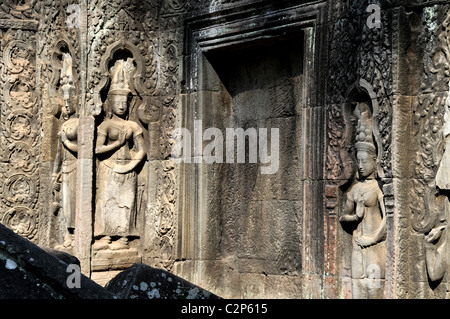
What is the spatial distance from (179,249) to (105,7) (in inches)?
112

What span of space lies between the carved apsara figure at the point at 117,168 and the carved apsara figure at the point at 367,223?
10.2 ft

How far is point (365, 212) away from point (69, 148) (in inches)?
160

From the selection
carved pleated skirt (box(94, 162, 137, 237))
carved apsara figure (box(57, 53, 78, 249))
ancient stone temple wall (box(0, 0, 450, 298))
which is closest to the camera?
ancient stone temple wall (box(0, 0, 450, 298))

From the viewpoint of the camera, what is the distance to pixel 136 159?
34.8ft

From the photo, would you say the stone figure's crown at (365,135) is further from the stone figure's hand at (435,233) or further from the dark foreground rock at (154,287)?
the dark foreground rock at (154,287)

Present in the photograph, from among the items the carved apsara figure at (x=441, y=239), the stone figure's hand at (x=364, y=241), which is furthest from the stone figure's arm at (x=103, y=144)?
the carved apsara figure at (x=441, y=239)

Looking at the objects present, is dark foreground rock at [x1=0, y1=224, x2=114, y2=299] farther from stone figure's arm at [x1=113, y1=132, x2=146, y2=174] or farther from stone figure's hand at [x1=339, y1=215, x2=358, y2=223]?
stone figure's arm at [x1=113, y1=132, x2=146, y2=174]

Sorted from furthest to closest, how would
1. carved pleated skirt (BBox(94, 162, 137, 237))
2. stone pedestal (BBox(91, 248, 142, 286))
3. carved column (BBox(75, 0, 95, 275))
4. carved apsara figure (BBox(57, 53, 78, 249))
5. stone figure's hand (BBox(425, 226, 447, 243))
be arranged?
carved apsara figure (BBox(57, 53, 78, 249)) → carved pleated skirt (BBox(94, 162, 137, 237)) → carved column (BBox(75, 0, 95, 275)) → stone pedestal (BBox(91, 248, 142, 286)) → stone figure's hand (BBox(425, 226, 447, 243))

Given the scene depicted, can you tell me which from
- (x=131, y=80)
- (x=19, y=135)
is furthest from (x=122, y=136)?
(x=19, y=135)

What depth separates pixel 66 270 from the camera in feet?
12.3

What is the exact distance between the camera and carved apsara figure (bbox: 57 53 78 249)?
1082 cm

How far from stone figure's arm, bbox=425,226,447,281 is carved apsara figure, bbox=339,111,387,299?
0.48 m

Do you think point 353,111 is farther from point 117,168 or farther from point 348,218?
point 117,168

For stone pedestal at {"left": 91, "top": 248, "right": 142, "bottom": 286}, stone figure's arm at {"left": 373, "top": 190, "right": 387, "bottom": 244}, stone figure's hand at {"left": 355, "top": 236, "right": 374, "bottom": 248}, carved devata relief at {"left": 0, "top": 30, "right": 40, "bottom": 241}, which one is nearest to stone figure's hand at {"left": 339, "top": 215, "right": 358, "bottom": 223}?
stone figure's hand at {"left": 355, "top": 236, "right": 374, "bottom": 248}
